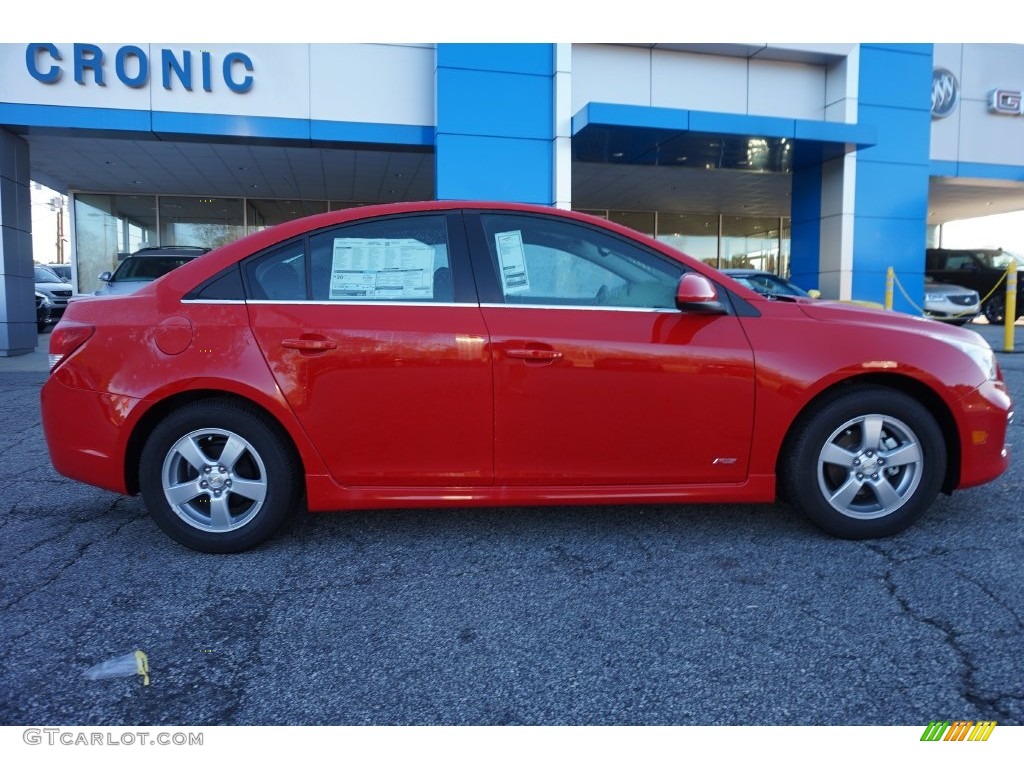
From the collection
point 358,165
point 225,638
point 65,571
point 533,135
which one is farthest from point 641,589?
point 358,165

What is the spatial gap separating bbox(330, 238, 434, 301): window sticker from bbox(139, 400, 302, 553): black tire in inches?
27.2

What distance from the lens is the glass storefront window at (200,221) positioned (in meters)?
19.9

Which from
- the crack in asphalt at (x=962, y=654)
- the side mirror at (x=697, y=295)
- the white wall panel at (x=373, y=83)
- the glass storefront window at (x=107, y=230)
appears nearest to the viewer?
the crack in asphalt at (x=962, y=654)

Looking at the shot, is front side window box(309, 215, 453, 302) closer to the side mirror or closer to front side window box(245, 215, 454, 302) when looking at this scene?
front side window box(245, 215, 454, 302)

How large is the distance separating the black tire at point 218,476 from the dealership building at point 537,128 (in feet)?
26.7

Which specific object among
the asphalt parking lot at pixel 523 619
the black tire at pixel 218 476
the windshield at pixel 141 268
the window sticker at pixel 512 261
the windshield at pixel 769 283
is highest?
the windshield at pixel 141 268

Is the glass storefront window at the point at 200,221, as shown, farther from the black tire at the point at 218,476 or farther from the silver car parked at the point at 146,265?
the black tire at the point at 218,476

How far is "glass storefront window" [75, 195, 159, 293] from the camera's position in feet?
64.3

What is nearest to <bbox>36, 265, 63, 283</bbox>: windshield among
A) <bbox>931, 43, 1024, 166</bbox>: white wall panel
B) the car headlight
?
the car headlight

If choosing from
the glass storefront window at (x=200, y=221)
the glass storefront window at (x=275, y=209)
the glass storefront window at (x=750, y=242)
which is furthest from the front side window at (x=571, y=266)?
the glass storefront window at (x=750, y=242)

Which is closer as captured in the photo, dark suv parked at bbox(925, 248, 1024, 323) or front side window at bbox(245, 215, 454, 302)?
front side window at bbox(245, 215, 454, 302)

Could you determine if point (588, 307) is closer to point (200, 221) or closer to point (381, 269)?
point (381, 269)

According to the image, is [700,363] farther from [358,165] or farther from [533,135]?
[358,165]
